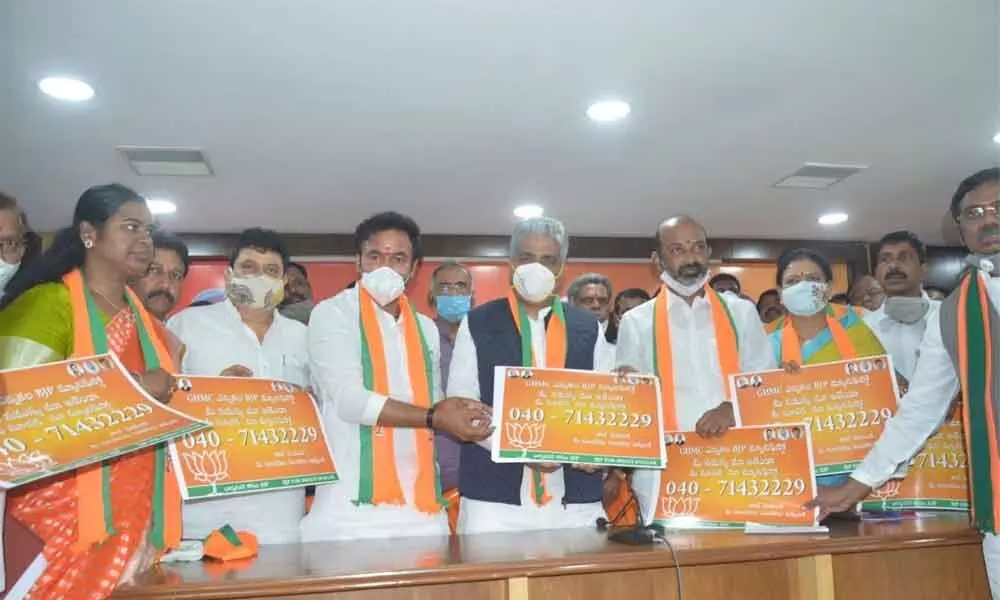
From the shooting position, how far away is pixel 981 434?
203 cm

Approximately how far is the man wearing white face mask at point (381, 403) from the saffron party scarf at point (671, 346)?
846mm

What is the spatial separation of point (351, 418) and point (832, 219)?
267 inches

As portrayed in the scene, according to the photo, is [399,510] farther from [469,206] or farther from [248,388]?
[469,206]

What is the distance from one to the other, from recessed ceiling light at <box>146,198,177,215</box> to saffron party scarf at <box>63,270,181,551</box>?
173 inches

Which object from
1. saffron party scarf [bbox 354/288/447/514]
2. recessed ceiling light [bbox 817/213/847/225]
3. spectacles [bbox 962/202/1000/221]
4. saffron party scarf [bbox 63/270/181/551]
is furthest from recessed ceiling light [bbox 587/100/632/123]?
recessed ceiling light [bbox 817/213/847/225]

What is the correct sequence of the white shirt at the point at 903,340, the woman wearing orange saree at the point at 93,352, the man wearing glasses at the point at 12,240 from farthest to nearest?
the white shirt at the point at 903,340 < the man wearing glasses at the point at 12,240 < the woman wearing orange saree at the point at 93,352

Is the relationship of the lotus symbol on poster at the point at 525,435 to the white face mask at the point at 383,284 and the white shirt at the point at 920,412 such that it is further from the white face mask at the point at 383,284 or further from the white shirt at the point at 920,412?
the white shirt at the point at 920,412

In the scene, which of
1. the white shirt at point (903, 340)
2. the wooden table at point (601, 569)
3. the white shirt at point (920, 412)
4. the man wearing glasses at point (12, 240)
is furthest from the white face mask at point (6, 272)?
the white shirt at point (903, 340)

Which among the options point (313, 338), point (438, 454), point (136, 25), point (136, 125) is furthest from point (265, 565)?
point (136, 125)

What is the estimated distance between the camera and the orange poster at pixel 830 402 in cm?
245

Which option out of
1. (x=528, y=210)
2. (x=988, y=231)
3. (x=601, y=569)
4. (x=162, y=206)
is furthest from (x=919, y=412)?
(x=162, y=206)

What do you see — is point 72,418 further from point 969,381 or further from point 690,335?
point 969,381

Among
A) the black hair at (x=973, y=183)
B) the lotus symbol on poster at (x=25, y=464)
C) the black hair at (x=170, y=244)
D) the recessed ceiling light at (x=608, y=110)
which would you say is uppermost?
the recessed ceiling light at (x=608, y=110)

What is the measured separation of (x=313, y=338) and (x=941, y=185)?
20.4 ft
